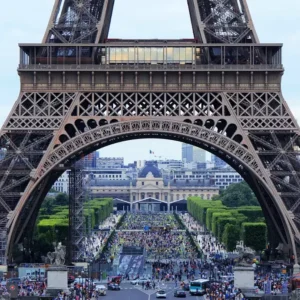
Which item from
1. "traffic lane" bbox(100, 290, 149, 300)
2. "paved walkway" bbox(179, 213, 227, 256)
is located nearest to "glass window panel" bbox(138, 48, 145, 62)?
"traffic lane" bbox(100, 290, 149, 300)

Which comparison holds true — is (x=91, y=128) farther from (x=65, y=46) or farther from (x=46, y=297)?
(x=46, y=297)

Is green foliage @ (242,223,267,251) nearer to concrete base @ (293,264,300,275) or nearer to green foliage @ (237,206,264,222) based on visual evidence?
green foliage @ (237,206,264,222)

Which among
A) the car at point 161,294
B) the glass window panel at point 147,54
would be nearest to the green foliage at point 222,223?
the car at point 161,294

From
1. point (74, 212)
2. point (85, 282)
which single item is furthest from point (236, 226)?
point (85, 282)

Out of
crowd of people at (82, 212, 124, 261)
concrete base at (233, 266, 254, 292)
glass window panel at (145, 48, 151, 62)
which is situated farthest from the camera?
crowd of people at (82, 212, 124, 261)

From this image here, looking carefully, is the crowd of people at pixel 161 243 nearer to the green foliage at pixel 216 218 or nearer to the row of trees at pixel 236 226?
the green foliage at pixel 216 218
